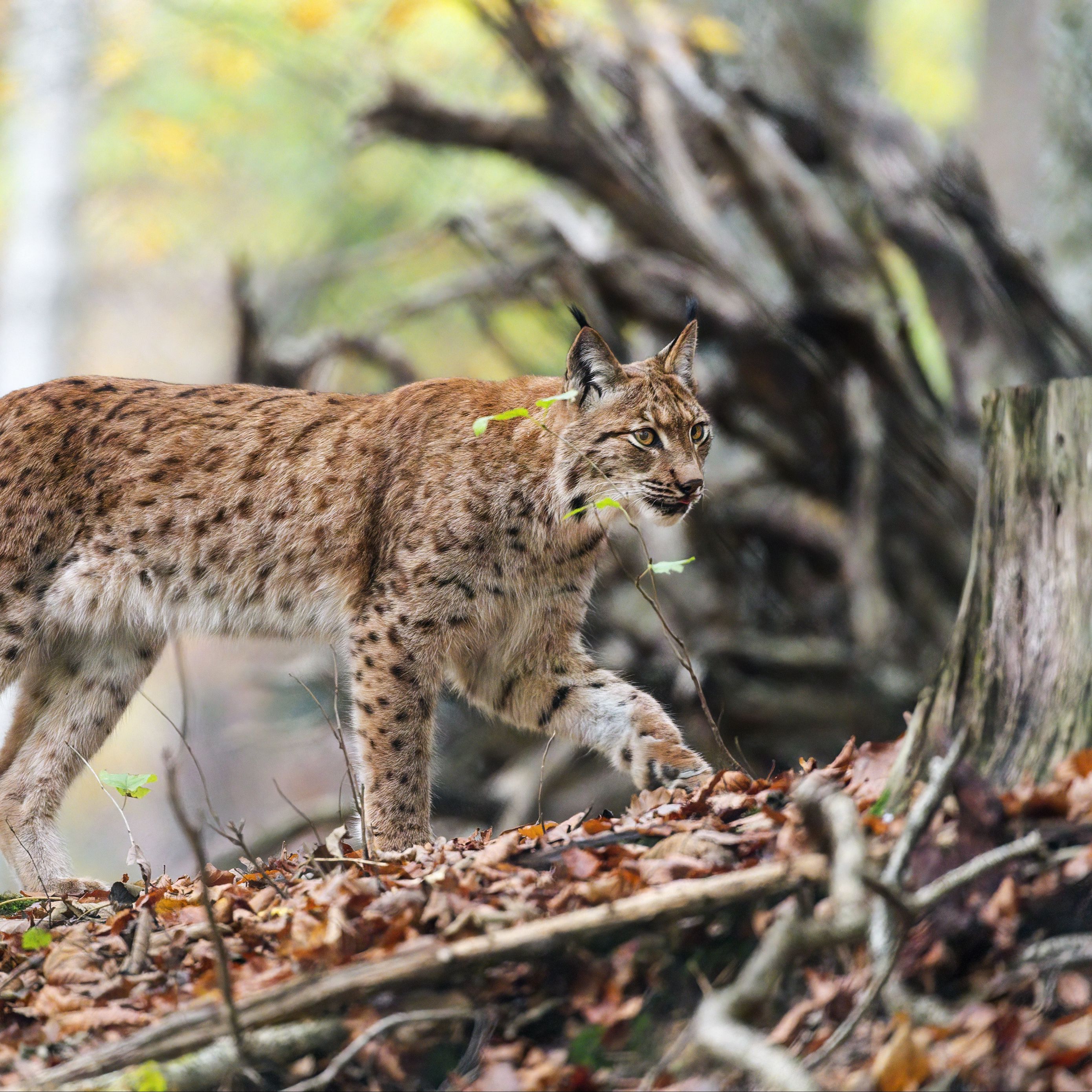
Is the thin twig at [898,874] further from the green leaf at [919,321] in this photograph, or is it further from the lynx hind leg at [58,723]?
the green leaf at [919,321]

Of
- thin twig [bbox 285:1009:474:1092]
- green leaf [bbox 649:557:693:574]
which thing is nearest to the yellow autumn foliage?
green leaf [bbox 649:557:693:574]

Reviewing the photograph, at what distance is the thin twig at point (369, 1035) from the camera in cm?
241

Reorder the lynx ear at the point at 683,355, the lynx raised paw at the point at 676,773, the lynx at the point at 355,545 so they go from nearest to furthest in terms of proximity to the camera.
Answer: the lynx raised paw at the point at 676,773 → the lynx at the point at 355,545 → the lynx ear at the point at 683,355

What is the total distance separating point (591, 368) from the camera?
515 centimetres

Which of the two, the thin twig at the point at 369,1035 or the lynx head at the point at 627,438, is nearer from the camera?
the thin twig at the point at 369,1035

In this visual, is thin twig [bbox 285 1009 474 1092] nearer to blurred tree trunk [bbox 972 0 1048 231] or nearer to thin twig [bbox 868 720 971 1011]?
thin twig [bbox 868 720 971 1011]

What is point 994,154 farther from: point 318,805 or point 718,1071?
point 718,1071

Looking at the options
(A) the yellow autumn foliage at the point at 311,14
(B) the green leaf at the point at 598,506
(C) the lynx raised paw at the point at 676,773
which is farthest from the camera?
(A) the yellow autumn foliage at the point at 311,14

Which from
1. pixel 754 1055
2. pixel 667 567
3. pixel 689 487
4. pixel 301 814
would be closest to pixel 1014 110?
pixel 689 487

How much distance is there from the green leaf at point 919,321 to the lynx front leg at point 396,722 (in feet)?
21.9

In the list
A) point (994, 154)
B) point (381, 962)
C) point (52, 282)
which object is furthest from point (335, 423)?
point (52, 282)

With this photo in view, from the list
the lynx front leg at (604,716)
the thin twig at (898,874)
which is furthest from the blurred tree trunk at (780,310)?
the thin twig at (898,874)

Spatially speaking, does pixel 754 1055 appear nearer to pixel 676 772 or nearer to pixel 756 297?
pixel 676 772

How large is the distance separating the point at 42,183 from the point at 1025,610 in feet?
63.1
